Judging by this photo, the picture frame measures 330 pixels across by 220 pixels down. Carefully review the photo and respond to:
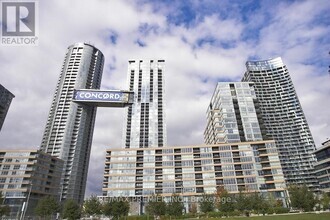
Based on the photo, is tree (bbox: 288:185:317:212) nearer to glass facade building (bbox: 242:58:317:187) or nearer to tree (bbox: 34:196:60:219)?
tree (bbox: 34:196:60:219)

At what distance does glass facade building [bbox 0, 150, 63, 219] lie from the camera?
93.4 metres

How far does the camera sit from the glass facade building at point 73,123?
Result: 137 m

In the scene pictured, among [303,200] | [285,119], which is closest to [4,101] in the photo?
[303,200]

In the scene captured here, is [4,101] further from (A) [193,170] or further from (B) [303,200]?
(B) [303,200]

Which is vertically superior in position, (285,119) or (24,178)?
(285,119)

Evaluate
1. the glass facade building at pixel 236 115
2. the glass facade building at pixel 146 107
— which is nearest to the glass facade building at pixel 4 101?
the glass facade building at pixel 146 107

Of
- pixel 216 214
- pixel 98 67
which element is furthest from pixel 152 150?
pixel 98 67

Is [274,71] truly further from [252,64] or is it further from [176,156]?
[176,156]

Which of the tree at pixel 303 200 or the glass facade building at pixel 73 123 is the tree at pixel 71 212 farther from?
the glass facade building at pixel 73 123

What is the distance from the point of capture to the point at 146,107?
144 metres

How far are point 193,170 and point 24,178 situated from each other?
246 ft

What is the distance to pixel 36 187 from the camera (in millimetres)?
99375

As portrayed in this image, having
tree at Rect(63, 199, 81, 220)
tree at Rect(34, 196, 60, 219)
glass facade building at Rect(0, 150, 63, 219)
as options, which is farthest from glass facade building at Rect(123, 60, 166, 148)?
tree at Rect(63, 199, 81, 220)

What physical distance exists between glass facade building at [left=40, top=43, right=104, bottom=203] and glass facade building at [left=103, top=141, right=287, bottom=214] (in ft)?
147
